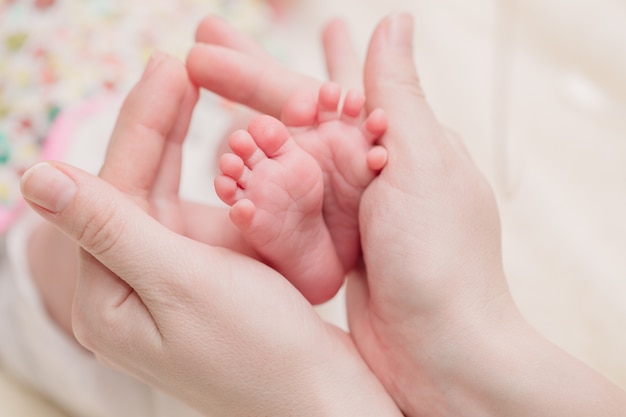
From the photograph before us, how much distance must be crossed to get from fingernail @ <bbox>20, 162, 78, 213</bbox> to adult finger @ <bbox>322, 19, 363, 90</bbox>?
41cm

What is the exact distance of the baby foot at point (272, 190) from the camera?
622 mm

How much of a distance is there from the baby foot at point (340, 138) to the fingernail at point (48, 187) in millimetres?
252

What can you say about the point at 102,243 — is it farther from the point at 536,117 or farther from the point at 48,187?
the point at 536,117

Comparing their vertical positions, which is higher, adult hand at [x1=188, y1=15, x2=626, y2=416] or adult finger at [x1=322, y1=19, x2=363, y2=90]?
adult finger at [x1=322, y1=19, x2=363, y2=90]

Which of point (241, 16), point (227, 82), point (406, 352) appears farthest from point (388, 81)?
point (241, 16)

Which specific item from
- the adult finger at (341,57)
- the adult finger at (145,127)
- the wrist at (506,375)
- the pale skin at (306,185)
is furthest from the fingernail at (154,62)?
the wrist at (506,375)

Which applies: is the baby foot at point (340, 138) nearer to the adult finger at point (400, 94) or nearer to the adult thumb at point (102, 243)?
the adult finger at point (400, 94)

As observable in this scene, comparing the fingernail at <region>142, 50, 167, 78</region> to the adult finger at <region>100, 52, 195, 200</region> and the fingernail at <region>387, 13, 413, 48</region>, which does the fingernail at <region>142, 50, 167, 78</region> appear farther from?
the fingernail at <region>387, 13, 413, 48</region>

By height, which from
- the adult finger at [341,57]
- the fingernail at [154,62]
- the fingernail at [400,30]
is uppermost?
the fingernail at [400,30]

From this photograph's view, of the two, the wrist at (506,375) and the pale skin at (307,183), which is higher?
the pale skin at (307,183)

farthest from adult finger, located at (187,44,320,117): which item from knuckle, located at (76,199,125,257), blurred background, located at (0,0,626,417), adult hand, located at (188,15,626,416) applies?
blurred background, located at (0,0,626,417)

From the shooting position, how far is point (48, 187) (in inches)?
21.7

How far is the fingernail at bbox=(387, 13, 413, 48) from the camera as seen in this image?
77 centimetres

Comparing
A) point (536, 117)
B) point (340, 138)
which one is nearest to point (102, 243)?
point (340, 138)
